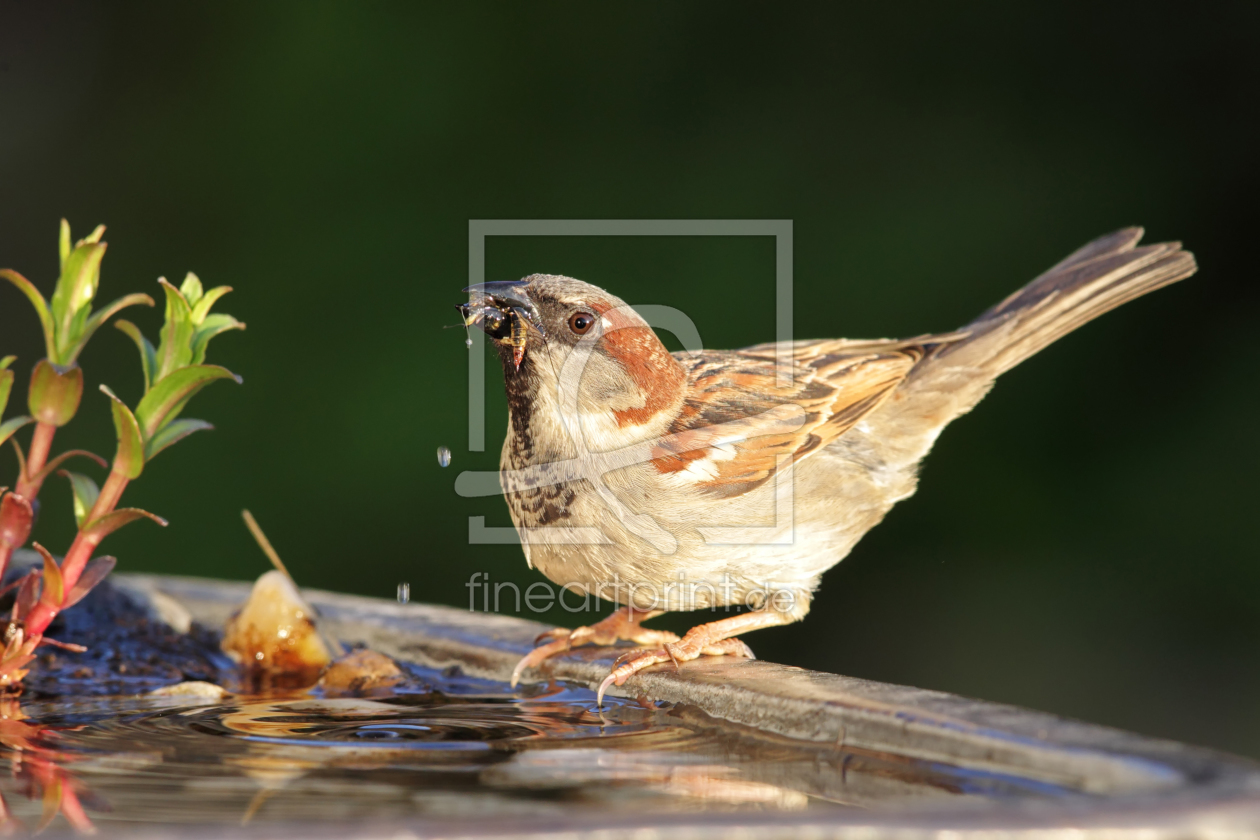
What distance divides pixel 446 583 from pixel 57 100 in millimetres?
2589

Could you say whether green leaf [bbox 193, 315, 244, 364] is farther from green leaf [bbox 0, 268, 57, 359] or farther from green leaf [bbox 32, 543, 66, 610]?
green leaf [bbox 32, 543, 66, 610]

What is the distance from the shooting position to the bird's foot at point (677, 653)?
1932 millimetres

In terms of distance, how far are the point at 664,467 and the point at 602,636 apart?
0.35 metres

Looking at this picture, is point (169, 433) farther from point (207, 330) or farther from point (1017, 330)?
point (1017, 330)

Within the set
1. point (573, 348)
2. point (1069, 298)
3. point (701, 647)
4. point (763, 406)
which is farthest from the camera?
point (1069, 298)

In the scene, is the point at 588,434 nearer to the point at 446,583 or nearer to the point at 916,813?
the point at 916,813

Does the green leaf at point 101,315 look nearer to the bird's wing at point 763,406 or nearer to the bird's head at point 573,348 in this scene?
the bird's head at point 573,348

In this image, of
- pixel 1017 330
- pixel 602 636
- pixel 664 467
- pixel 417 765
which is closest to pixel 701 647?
pixel 602 636

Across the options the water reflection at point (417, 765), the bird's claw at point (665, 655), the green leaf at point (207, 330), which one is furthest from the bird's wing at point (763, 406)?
the green leaf at point (207, 330)

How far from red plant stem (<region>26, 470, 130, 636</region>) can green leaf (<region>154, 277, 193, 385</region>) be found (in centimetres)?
17

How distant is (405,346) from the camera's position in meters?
4.33

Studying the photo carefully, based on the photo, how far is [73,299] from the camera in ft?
5.41

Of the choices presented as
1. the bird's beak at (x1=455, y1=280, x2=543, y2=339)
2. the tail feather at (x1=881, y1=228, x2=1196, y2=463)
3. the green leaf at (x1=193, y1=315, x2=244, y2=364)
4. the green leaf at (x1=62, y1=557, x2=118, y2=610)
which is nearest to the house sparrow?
the bird's beak at (x1=455, y1=280, x2=543, y2=339)

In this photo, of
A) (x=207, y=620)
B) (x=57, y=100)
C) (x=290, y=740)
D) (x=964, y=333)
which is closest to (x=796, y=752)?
(x=290, y=740)
